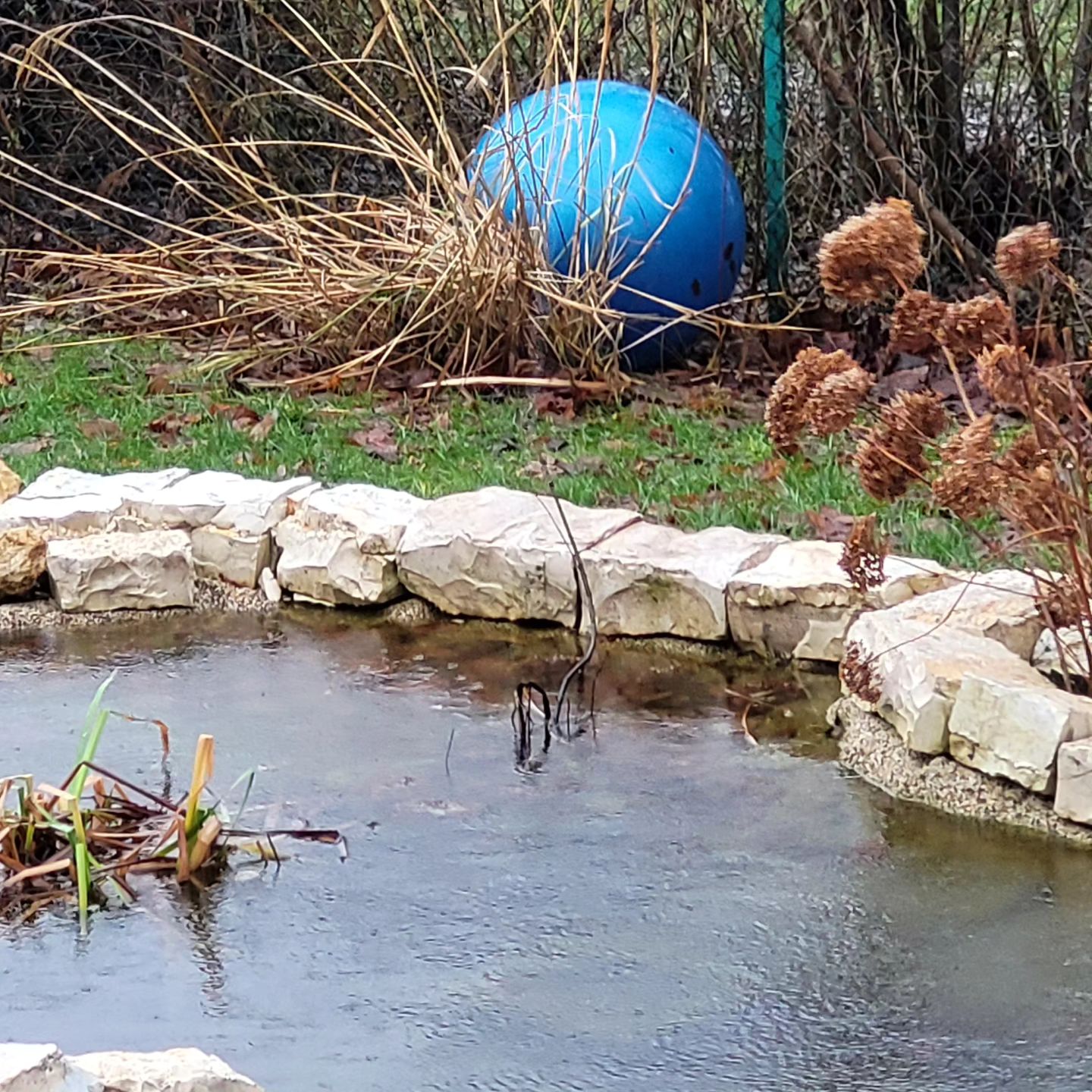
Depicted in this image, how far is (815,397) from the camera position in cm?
384

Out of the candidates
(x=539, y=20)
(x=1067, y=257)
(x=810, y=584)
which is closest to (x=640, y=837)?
(x=810, y=584)

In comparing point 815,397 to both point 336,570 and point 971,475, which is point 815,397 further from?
point 336,570

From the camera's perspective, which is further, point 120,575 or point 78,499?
point 78,499

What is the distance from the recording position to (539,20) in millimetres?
9094

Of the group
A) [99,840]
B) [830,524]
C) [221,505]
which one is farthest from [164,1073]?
[830,524]

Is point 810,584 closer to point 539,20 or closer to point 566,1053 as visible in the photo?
point 566,1053

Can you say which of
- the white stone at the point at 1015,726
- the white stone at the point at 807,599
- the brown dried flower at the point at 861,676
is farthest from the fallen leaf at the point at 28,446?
the white stone at the point at 1015,726

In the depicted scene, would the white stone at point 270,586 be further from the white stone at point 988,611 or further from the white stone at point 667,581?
the white stone at point 988,611

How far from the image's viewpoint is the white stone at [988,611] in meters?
4.43

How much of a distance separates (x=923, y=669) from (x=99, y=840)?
1.73 metres

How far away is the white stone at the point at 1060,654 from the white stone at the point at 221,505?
88.6 inches

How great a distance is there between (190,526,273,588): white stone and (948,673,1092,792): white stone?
2.24m

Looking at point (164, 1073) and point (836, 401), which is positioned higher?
point (836, 401)

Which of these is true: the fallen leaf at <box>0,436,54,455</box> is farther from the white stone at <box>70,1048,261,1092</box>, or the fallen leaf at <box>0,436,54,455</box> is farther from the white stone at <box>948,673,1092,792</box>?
the white stone at <box>70,1048,261,1092</box>
